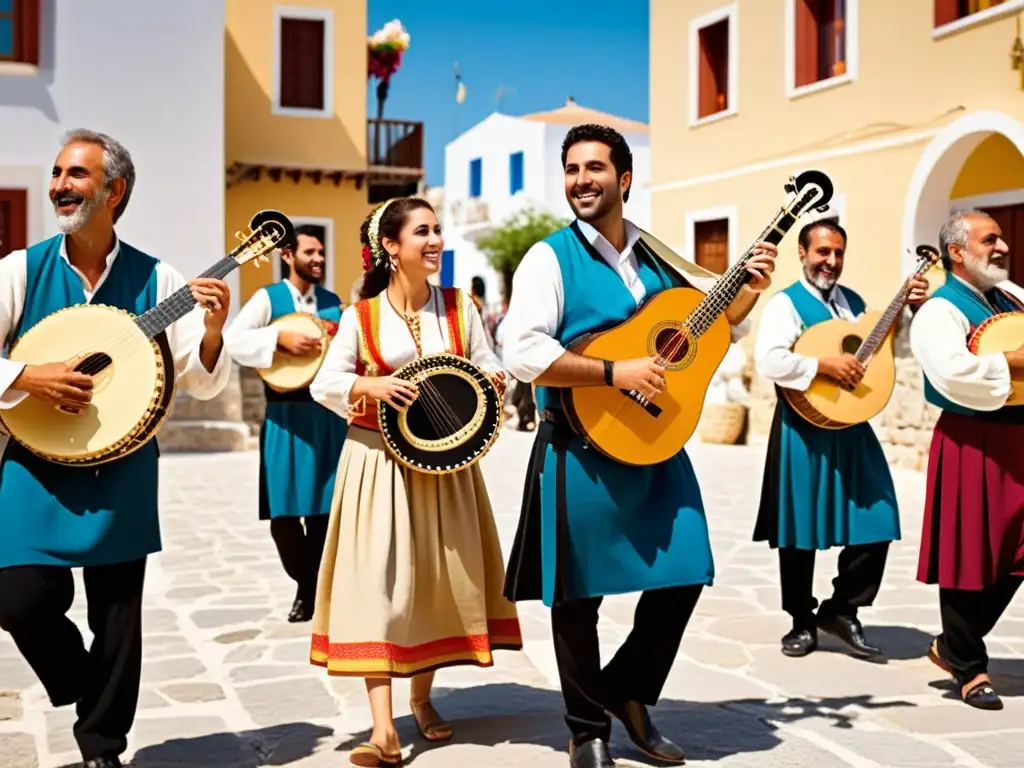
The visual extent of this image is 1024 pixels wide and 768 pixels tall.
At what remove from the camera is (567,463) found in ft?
13.0

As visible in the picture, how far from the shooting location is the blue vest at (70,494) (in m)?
3.67

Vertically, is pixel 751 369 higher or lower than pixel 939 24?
lower

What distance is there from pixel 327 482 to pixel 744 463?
859cm

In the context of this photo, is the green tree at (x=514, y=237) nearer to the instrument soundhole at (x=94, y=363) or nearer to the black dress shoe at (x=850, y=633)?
the black dress shoe at (x=850, y=633)

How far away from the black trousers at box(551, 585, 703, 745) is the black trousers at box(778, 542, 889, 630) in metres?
1.79

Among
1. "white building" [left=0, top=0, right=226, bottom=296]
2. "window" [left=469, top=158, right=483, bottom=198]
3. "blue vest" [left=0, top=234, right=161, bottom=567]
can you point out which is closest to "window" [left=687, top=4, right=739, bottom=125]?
"white building" [left=0, top=0, right=226, bottom=296]

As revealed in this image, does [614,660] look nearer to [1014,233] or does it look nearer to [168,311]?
[168,311]

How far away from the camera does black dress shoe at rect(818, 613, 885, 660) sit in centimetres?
562

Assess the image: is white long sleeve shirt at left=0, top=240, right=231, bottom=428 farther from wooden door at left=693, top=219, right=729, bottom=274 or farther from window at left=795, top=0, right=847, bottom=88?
wooden door at left=693, top=219, right=729, bottom=274

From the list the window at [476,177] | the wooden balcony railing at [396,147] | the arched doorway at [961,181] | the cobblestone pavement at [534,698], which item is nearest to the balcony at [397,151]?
the wooden balcony railing at [396,147]

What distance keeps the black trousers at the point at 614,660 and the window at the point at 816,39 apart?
13359mm

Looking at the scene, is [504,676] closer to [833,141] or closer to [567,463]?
[567,463]

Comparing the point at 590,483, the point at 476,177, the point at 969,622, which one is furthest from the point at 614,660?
the point at 476,177

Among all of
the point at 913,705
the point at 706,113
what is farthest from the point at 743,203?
the point at 913,705
